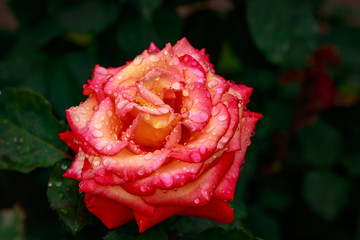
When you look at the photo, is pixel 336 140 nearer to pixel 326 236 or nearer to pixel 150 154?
pixel 326 236

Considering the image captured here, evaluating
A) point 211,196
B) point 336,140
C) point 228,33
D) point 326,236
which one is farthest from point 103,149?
point 326,236

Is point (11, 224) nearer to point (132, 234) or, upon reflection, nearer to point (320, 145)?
point (132, 234)

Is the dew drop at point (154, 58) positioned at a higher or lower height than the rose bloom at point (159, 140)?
higher

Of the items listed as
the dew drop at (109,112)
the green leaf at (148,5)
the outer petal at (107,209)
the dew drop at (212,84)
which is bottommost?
the outer petal at (107,209)

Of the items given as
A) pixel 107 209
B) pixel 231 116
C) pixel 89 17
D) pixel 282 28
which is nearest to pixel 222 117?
pixel 231 116

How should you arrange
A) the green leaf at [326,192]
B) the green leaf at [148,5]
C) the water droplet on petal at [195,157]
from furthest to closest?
the green leaf at [326,192]
the green leaf at [148,5]
the water droplet on petal at [195,157]

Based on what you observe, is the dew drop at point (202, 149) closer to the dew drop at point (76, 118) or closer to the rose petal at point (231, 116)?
the rose petal at point (231, 116)

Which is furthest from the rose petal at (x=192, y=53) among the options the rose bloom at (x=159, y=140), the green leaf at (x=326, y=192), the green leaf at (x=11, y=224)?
the green leaf at (x=326, y=192)
